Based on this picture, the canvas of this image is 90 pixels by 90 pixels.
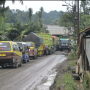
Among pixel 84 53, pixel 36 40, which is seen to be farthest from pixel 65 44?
pixel 84 53

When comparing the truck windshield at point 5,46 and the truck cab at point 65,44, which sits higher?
the truck windshield at point 5,46

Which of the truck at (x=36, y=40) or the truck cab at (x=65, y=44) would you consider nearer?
the truck at (x=36, y=40)

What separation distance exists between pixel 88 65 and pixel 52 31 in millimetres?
66996

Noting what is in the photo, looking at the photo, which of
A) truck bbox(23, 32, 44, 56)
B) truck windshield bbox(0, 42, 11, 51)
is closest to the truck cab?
truck bbox(23, 32, 44, 56)

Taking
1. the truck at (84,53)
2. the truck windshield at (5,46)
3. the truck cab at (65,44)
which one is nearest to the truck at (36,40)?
the truck cab at (65,44)

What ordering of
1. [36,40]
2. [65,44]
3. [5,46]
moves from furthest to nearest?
[65,44]
[36,40]
[5,46]

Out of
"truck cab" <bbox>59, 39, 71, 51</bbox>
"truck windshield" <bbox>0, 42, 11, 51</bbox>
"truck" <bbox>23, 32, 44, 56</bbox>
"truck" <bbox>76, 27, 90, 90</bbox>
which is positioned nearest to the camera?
"truck" <bbox>76, 27, 90, 90</bbox>

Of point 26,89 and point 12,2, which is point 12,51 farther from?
point 12,2

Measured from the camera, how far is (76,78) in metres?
11.2

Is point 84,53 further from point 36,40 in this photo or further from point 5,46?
point 36,40

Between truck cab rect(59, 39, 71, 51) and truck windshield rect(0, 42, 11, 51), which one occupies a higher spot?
truck windshield rect(0, 42, 11, 51)

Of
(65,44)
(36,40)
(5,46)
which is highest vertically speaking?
(5,46)

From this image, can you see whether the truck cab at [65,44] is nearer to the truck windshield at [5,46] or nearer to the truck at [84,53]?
the truck windshield at [5,46]

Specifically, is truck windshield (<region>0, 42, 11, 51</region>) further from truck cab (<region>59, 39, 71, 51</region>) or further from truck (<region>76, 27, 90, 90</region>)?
truck cab (<region>59, 39, 71, 51</region>)
